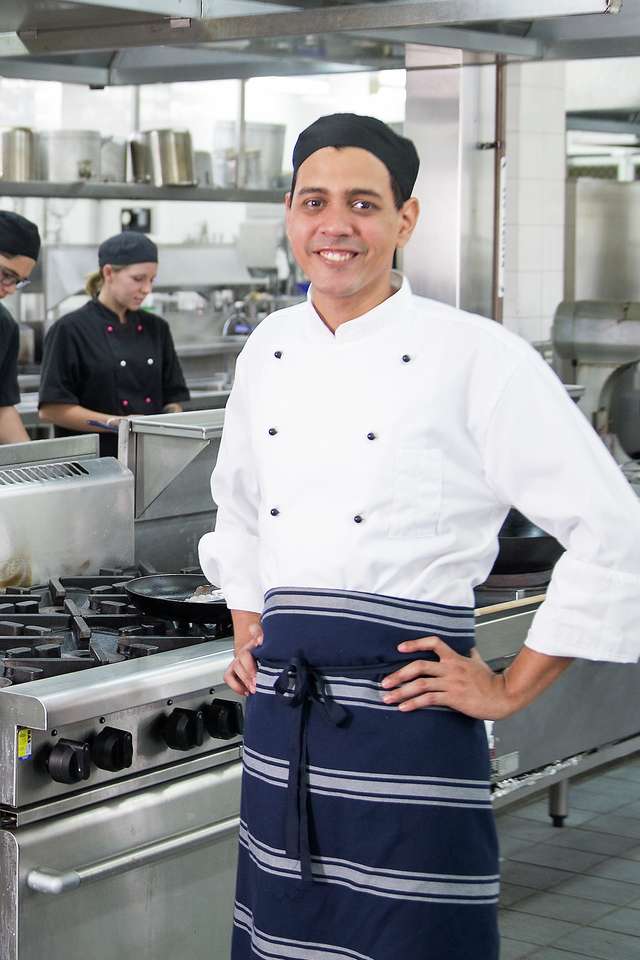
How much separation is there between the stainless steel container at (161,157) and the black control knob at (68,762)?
4994 millimetres

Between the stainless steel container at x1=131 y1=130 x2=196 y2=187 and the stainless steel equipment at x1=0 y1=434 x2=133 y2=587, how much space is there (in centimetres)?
380

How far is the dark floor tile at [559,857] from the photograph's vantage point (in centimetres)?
388

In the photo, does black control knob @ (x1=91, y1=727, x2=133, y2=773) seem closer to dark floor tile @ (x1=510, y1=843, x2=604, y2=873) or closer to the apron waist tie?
the apron waist tie

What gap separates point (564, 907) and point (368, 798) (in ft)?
6.67

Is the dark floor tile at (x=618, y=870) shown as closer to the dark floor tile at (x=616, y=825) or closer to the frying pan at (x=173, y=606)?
the dark floor tile at (x=616, y=825)

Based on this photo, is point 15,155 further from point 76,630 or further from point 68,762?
point 68,762

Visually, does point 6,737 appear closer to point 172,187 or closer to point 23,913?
point 23,913

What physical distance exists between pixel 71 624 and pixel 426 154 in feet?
7.33

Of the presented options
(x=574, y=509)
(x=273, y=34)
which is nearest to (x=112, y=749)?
(x=574, y=509)

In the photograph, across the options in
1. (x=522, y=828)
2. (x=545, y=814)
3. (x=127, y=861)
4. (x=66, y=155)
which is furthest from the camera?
(x=66, y=155)

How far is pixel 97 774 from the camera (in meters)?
2.34

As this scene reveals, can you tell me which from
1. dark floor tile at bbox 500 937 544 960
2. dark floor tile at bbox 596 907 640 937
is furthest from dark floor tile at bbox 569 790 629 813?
dark floor tile at bbox 500 937 544 960

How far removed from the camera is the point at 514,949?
3348 millimetres

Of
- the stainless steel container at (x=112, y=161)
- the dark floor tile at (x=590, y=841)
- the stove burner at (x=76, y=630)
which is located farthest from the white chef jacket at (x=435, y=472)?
the stainless steel container at (x=112, y=161)
